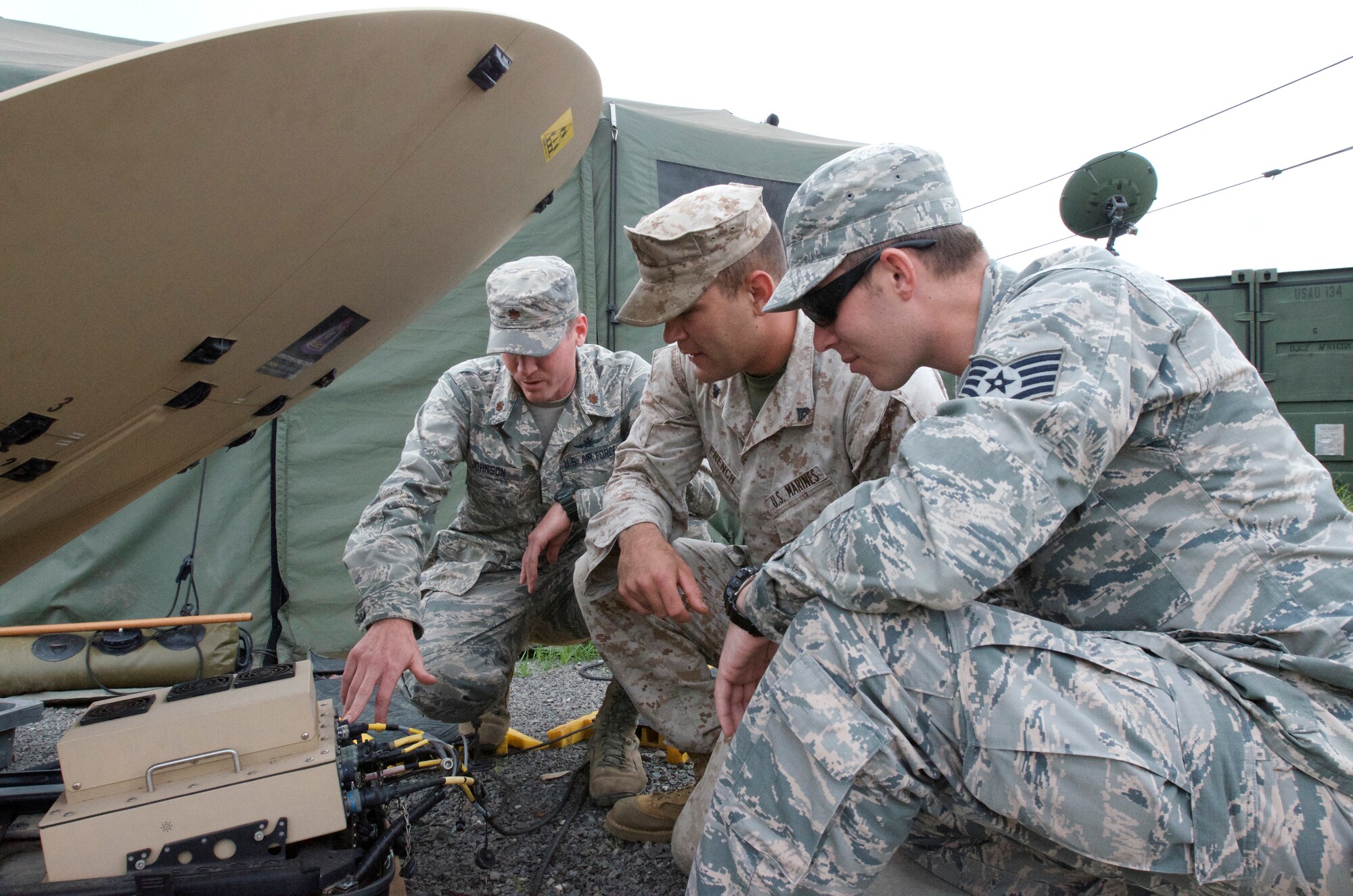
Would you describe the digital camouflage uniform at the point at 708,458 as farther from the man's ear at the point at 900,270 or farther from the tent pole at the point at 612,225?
the tent pole at the point at 612,225

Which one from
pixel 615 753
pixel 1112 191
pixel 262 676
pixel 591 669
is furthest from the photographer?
pixel 1112 191

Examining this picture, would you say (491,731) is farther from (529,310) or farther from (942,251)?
(942,251)

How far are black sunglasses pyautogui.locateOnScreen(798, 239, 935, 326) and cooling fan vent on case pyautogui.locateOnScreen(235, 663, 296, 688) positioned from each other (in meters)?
1.11

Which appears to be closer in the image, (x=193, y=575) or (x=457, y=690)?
(x=457, y=690)

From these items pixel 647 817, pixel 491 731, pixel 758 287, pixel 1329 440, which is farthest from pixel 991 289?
pixel 1329 440

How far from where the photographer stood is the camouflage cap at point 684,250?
2029 mm

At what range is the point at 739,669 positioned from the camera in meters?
1.52

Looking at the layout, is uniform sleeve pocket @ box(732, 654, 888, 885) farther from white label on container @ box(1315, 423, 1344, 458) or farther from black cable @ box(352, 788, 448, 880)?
white label on container @ box(1315, 423, 1344, 458)

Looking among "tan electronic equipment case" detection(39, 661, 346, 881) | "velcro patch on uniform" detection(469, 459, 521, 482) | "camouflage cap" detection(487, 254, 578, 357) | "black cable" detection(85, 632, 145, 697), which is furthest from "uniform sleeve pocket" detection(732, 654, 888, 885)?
"black cable" detection(85, 632, 145, 697)

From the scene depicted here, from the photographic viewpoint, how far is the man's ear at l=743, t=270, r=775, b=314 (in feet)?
6.83

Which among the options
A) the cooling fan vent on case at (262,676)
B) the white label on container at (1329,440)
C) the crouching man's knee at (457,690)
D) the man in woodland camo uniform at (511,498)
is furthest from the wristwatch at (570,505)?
the white label on container at (1329,440)

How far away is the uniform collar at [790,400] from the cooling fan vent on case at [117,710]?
132 cm

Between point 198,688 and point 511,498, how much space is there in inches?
57.1

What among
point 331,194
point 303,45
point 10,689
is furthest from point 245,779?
point 10,689
